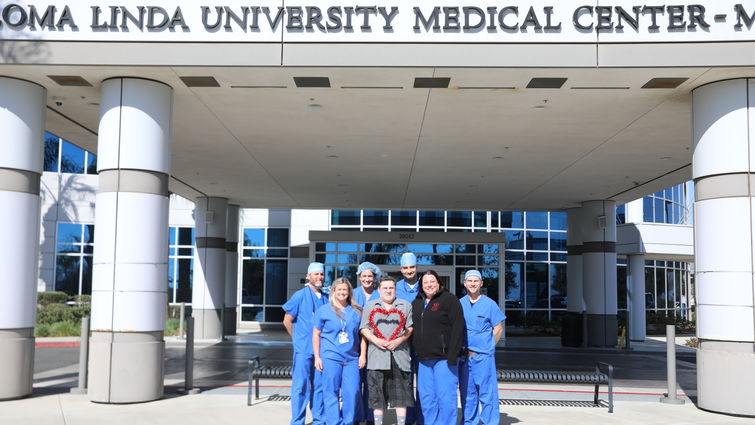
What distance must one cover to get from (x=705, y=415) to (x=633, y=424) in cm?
143

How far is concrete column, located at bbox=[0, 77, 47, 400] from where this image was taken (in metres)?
10.6

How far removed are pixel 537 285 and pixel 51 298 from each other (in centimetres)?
2033

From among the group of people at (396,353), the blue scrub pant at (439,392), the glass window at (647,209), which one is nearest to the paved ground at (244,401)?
the group of people at (396,353)

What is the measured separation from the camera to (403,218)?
32.9 metres

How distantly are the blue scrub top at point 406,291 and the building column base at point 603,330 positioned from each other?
1655cm

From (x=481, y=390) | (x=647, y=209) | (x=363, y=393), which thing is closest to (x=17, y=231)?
(x=363, y=393)

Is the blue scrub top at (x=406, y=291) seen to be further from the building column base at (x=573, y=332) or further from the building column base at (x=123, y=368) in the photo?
the building column base at (x=573, y=332)

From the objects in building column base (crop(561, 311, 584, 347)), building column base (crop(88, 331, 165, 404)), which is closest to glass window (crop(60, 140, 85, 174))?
building column base (crop(561, 311, 584, 347))

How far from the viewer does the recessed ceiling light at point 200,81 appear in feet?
36.3

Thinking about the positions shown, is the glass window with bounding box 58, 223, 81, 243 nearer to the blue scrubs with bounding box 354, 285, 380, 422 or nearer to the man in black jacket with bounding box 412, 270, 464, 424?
the blue scrubs with bounding box 354, 285, 380, 422

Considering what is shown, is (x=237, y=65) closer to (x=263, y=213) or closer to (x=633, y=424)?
(x=633, y=424)

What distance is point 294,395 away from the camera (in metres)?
8.62

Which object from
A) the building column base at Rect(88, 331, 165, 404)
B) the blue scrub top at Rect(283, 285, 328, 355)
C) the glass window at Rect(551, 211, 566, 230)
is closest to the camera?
the blue scrub top at Rect(283, 285, 328, 355)

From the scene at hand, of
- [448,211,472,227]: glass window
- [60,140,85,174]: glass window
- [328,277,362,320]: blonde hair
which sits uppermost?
[60,140,85,174]: glass window
